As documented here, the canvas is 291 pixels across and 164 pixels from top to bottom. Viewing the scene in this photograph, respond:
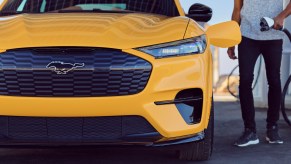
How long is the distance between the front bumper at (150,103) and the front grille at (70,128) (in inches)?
1.6

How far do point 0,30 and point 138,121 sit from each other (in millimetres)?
1108

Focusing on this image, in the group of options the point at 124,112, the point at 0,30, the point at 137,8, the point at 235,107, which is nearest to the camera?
the point at 124,112

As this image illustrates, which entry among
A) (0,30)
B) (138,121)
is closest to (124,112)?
(138,121)

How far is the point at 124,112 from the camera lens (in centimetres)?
355

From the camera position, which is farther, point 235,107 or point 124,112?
point 235,107

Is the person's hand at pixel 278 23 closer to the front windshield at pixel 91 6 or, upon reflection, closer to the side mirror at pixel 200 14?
the side mirror at pixel 200 14

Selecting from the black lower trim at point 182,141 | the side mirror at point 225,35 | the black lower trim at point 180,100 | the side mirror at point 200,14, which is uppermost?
the side mirror at point 200,14

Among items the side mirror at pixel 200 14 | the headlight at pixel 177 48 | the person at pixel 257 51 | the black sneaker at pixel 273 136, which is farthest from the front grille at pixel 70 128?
the black sneaker at pixel 273 136

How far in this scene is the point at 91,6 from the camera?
4.96 meters

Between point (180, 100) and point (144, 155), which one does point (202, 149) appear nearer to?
point (144, 155)

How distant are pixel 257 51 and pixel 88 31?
6.00 feet

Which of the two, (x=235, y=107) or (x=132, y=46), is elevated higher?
(x=132, y=46)

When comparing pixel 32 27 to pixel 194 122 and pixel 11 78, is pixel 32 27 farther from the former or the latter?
pixel 194 122

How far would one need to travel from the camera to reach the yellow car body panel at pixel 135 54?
354 centimetres
